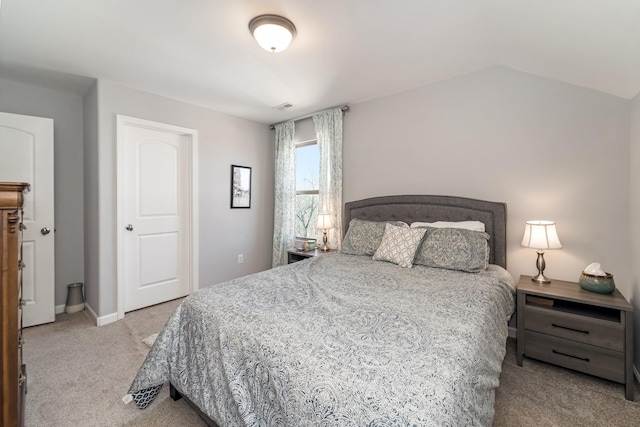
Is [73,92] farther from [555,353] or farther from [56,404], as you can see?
[555,353]

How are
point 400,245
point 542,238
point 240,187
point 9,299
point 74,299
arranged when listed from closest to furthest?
point 9,299, point 542,238, point 400,245, point 74,299, point 240,187

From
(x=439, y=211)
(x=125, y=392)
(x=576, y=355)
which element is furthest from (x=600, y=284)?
(x=125, y=392)

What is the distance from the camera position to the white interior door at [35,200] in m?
2.64

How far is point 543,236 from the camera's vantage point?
2078 mm

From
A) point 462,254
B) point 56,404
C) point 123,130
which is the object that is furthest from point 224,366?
point 123,130

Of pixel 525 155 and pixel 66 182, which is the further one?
pixel 66 182

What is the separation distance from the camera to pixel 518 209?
96.0 inches

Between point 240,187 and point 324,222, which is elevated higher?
point 240,187

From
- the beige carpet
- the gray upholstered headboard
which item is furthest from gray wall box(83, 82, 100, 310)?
the gray upholstered headboard

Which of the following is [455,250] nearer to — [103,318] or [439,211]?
[439,211]

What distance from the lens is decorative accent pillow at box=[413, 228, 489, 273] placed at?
2170 millimetres

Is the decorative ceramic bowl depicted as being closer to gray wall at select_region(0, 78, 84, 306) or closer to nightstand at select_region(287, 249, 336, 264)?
nightstand at select_region(287, 249, 336, 264)

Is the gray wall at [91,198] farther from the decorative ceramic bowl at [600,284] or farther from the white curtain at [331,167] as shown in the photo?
the decorative ceramic bowl at [600,284]

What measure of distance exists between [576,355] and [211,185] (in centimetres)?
390
